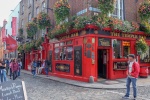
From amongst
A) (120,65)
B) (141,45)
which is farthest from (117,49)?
(141,45)

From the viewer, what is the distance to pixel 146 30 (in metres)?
15.4

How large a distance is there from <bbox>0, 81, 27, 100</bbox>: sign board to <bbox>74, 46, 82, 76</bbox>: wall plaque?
858 cm

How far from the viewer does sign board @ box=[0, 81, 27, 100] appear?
4809 millimetres

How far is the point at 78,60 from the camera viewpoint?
1366 centimetres

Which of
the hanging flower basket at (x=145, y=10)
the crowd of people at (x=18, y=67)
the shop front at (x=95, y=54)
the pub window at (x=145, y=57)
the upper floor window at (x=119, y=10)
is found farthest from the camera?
the pub window at (x=145, y=57)

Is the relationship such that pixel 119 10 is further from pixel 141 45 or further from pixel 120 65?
pixel 120 65

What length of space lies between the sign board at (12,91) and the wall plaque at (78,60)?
28.1 ft

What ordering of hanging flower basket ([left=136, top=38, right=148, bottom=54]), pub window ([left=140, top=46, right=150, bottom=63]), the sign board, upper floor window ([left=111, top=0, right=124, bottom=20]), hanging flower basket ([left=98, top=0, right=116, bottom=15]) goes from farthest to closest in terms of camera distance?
pub window ([left=140, top=46, right=150, bottom=63]), upper floor window ([left=111, top=0, right=124, bottom=20]), hanging flower basket ([left=136, top=38, right=148, bottom=54]), hanging flower basket ([left=98, top=0, right=116, bottom=15]), the sign board

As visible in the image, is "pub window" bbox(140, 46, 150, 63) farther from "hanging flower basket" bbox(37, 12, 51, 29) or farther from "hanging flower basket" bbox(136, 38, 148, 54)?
"hanging flower basket" bbox(37, 12, 51, 29)

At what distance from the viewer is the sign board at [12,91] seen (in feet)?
15.8

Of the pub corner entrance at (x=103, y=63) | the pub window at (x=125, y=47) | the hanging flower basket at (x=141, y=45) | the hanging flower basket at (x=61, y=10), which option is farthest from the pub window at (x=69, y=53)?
the hanging flower basket at (x=141, y=45)

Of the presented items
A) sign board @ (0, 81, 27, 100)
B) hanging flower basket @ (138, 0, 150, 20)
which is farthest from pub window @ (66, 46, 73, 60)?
sign board @ (0, 81, 27, 100)

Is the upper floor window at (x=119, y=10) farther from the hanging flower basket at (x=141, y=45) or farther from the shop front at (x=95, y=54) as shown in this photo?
the hanging flower basket at (x=141, y=45)

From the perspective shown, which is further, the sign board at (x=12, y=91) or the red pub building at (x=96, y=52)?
the red pub building at (x=96, y=52)
